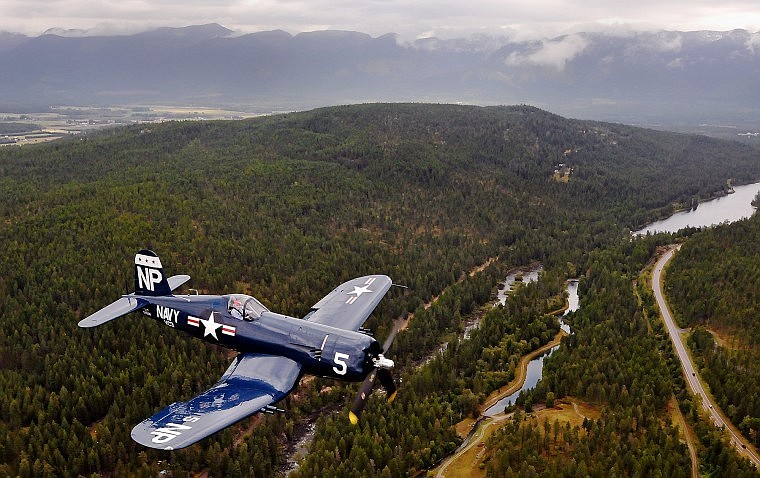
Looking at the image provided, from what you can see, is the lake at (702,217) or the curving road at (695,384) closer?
the curving road at (695,384)

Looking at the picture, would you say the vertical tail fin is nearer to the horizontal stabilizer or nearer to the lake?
the horizontal stabilizer

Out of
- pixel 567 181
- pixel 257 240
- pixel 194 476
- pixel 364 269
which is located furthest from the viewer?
pixel 567 181

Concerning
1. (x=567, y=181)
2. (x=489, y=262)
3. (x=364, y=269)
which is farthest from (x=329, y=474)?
(x=567, y=181)

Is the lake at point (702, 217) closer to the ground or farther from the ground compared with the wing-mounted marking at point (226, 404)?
closer to the ground

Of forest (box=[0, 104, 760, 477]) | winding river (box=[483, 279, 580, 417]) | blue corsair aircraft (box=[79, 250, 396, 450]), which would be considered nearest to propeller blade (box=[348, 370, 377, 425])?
blue corsair aircraft (box=[79, 250, 396, 450])

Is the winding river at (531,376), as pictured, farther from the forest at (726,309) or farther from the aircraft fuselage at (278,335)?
the aircraft fuselage at (278,335)

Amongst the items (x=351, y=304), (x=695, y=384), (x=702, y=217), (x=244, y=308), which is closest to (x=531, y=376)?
(x=695, y=384)

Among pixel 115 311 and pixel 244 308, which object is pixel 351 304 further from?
pixel 115 311

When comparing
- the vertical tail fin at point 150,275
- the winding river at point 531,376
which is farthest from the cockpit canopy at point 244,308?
the winding river at point 531,376

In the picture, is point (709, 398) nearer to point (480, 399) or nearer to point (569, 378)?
point (569, 378)
